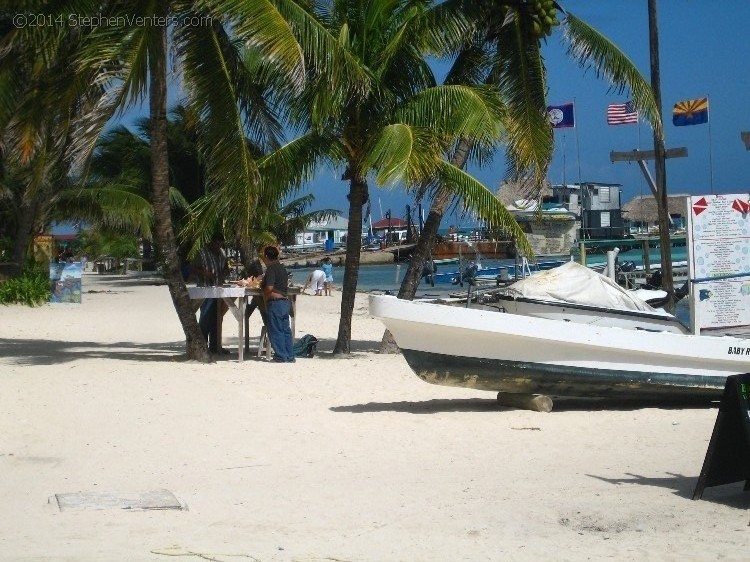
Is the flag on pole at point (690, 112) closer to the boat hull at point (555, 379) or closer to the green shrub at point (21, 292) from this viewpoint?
the green shrub at point (21, 292)

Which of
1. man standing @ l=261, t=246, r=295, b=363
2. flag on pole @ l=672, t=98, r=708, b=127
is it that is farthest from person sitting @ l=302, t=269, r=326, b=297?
man standing @ l=261, t=246, r=295, b=363

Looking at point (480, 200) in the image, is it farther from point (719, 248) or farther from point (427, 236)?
point (719, 248)

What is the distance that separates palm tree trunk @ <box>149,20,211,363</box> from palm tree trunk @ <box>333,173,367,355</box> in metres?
2.35

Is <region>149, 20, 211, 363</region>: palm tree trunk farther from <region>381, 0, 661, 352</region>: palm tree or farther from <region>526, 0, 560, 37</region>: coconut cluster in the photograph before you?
<region>526, 0, 560, 37</region>: coconut cluster

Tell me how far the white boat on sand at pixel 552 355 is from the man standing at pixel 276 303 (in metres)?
3.95

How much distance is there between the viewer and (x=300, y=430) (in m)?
→ 9.31

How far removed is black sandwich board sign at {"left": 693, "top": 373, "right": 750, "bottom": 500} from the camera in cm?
646

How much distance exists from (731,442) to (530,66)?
9657 mm

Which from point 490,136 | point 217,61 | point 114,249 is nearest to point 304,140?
point 217,61

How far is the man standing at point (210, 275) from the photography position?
47.4 ft

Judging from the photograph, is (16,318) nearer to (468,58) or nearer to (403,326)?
(468,58)

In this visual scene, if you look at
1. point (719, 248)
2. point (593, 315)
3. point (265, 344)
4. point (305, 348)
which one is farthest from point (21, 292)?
point (719, 248)

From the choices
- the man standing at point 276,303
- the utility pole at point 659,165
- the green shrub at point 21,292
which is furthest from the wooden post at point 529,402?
the green shrub at point 21,292

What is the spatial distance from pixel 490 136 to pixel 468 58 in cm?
257
